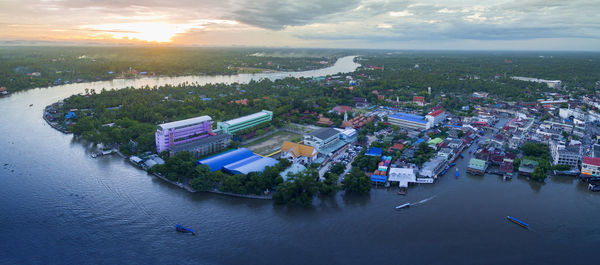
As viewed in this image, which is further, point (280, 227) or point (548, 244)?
point (280, 227)

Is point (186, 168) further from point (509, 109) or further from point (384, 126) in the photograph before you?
point (509, 109)

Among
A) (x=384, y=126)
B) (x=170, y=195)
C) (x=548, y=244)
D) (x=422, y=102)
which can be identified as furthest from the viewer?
(x=422, y=102)

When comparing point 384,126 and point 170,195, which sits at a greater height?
point 384,126

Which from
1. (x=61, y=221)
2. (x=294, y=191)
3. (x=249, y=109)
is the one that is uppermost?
(x=249, y=109)

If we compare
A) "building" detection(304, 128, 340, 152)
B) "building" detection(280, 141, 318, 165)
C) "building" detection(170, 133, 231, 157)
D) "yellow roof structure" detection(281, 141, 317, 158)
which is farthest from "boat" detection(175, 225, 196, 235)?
"building" detection(304, 128, 340, 152)

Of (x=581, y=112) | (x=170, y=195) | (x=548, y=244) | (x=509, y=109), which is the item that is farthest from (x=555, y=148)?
(x=170, y=195)

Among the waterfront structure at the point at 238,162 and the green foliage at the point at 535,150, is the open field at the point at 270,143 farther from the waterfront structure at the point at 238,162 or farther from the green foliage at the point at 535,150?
the green foliage at the point at 535,150
